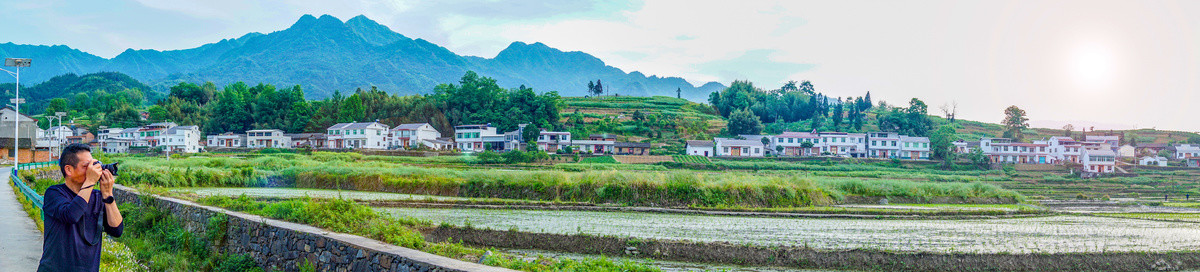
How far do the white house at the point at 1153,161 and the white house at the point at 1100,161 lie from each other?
31.6 feet

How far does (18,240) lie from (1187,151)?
9106 cm

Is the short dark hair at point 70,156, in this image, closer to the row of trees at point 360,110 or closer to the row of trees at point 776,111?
the row of trees at point 360,110

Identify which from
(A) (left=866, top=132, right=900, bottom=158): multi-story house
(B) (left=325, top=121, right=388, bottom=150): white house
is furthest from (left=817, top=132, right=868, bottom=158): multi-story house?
(B) (left=325, top=121, right=388, bottom=150): white house

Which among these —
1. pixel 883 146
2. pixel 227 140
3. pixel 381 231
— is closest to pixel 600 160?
pixel 883 146

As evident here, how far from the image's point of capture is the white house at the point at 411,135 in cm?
6650

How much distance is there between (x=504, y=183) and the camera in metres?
25.7

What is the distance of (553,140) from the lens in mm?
65875

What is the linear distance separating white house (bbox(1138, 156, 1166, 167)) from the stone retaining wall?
7635 centimetres

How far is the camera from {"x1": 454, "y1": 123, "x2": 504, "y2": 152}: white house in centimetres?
6688

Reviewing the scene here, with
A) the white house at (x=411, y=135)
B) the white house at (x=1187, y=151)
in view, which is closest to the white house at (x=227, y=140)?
the white house at (x=411, y=135)

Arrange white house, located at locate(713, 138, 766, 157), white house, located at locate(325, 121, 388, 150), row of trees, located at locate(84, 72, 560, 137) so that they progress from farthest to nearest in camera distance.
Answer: row of trees, located at locate(84, 72, 560, 137) → white house, located at locate(325, 121, 388, 150) → white house, located at locate(713, 138, 766, 157)

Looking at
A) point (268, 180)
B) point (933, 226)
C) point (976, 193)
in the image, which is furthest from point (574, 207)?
point (976, 193)

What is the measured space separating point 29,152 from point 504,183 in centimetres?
3852

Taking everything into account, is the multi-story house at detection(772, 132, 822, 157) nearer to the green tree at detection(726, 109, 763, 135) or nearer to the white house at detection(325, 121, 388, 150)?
the green tree at detection(726, 109, 763, 135)
